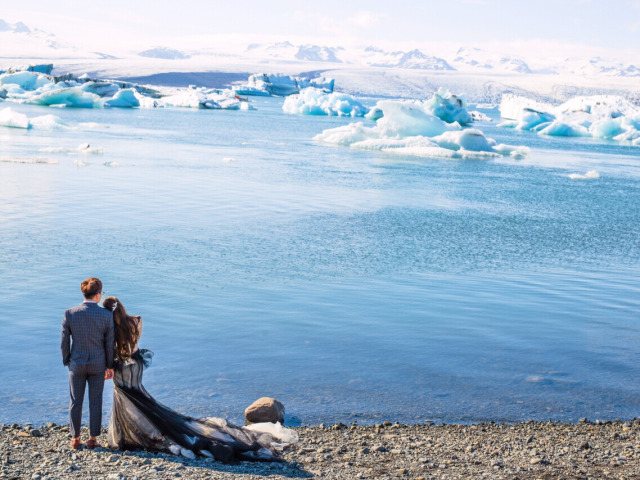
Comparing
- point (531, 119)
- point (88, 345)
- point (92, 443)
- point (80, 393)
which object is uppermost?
point (531, 119)

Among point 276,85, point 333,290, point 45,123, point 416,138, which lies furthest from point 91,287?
point 276,85

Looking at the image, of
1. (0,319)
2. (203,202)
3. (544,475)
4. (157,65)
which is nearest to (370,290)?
(0,319)

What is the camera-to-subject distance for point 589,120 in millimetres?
51969

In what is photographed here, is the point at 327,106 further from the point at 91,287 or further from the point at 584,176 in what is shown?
the point at 91,287

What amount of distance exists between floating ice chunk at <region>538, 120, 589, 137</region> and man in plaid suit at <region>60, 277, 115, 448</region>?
4813 cm

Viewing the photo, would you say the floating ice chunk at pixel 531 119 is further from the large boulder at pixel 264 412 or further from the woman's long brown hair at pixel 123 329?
the woman's long brown hair at pixel 123 329

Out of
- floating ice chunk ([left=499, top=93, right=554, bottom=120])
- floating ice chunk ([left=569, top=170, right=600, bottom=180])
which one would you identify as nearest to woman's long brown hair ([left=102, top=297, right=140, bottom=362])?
floating ice chunk ([left=569, top=170, right=600, bottom=180])

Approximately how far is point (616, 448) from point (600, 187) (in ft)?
61.9

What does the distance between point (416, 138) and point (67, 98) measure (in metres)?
29.5

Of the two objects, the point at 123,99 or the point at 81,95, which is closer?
the point at 81,95

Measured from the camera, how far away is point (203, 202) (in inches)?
634

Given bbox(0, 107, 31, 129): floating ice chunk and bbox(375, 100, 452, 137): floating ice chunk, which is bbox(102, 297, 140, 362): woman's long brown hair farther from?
bbox(0, 107, 31, 129): floating ice chunk

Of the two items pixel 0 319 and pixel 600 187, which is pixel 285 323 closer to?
pixel 0 319

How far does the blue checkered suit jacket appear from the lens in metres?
4.46
